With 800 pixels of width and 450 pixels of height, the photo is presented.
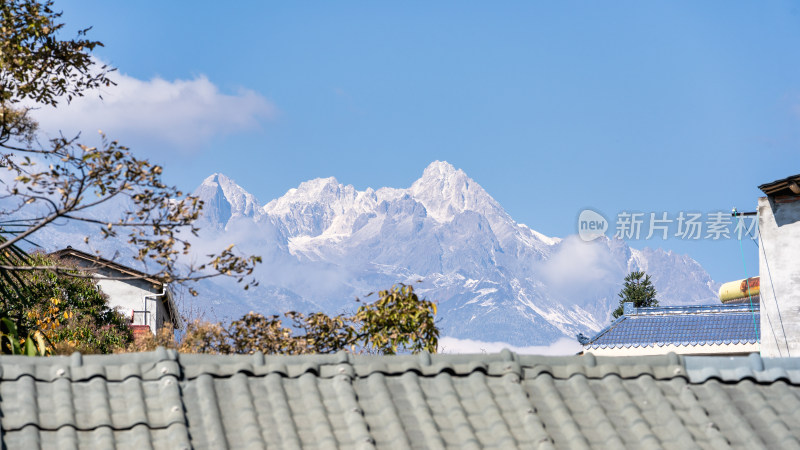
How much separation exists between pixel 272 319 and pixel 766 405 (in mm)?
10804

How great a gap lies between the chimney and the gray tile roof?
1253 cm

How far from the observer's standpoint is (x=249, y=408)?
6.38m

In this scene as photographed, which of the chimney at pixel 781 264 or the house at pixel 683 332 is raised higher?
the house at pixel 683 332

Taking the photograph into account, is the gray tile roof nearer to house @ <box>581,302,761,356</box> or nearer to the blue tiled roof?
house @ <box>581,302,761,356</box>

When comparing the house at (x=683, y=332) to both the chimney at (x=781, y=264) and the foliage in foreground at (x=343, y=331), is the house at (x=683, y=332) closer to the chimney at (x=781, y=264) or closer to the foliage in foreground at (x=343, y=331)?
the chimney at (x=781, y=264)

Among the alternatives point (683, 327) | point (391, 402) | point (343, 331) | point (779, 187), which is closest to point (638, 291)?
point (683, 327)

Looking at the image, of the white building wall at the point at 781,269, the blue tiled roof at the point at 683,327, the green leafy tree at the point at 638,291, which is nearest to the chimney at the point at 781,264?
the white building wall at the point at 781,269

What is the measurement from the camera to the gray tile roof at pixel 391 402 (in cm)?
616

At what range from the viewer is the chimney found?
18.9 m

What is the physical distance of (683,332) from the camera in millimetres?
37188

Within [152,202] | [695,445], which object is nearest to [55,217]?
[152,202]

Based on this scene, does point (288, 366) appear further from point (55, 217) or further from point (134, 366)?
point (55, 217)

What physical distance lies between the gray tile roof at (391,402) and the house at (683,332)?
28.8 meters

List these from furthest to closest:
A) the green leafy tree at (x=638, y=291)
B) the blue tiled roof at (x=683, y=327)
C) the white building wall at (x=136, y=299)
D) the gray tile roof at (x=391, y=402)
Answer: the green leafy tree at (x=638, y=291)
the white building wall at (x=136, y=299)
the blue tiled roof at (x=683, y=327)
the gray tile roof at (x=391, y=402)
